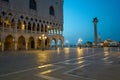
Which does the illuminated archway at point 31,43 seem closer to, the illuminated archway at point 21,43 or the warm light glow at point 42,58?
the illuminated archway at point 21,43

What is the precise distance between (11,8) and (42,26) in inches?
536

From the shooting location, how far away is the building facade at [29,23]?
41.1m

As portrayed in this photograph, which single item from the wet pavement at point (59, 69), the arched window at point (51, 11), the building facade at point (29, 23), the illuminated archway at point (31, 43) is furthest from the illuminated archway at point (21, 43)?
the wet pavement at point (59, 69)

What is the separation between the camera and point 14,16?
42.7 meters

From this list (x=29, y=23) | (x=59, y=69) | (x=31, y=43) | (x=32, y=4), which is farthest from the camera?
(x=31, y=43)

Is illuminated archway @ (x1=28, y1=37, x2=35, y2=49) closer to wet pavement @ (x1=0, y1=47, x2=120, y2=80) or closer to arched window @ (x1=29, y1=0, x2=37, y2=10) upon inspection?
arched window @ (x1=29, y1=0, x2=37, y2=10)

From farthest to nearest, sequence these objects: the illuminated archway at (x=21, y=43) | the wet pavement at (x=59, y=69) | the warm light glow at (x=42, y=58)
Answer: the illuminated archway at (x=21, y=43)
the warm light glow at (x=42, y=58)
the wet pavement at (x=59, y=69)

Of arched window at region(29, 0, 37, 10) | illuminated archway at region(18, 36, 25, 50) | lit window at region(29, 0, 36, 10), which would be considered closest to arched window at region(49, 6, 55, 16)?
arched window at region(29, 0, 37, 10)

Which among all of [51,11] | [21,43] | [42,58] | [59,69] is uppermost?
[51,11]

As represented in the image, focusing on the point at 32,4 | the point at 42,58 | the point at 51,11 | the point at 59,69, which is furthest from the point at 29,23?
the point at 59,69

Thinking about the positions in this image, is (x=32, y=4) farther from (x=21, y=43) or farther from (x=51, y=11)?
(x=21, y=43)

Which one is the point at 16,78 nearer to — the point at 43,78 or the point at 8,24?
the point at 43,78

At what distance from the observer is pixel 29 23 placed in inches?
1913

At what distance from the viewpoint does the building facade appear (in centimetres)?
4112
